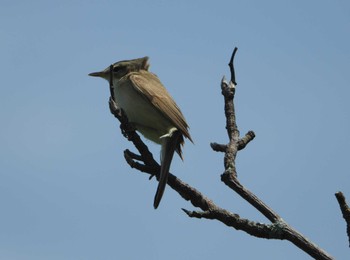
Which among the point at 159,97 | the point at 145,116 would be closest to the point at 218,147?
the point at 145,116

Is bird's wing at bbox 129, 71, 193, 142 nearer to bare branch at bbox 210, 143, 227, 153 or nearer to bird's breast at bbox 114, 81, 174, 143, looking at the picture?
bird's breast at bbox 114, 81, 174, 143

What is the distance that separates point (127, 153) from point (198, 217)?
1.44 m

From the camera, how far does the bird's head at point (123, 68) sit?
28.0 ft

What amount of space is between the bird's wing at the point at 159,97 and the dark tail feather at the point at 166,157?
5.4 inches

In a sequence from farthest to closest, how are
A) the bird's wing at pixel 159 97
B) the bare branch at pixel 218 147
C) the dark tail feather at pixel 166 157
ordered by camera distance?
the bird's wing at pixel 159 97, the dark tail feather at pixel 166 157, the bare branch at pixel 218 147

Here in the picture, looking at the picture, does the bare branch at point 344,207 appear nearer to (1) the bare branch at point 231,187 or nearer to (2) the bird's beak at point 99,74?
(1) the bare branch at point 231,187

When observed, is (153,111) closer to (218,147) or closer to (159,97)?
(159,97)

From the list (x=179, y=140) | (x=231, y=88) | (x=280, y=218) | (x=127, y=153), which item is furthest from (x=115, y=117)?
(x=280, y=218)

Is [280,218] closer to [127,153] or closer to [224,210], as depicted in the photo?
[224,210]

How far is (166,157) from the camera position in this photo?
5.94 metres

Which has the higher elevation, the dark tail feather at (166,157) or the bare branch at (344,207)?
the dark tail feather at (166,157)

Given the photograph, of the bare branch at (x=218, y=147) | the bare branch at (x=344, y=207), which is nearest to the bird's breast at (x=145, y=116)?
the bare branch at (x=218, y=147)

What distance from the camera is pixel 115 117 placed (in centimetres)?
526

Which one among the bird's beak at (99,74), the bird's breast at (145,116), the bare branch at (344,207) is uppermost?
the bird's beak at (99,74)
